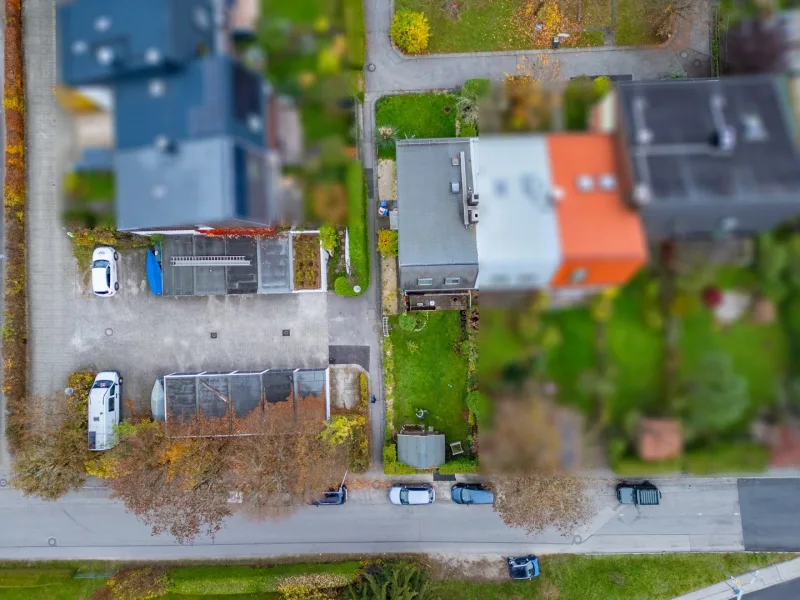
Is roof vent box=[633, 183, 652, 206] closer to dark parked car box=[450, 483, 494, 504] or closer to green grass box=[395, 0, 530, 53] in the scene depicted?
→ green grass box=[395, 0, 530, 53]

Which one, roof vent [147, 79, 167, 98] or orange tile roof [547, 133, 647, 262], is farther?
roof vent [147, 79, 167, 98]

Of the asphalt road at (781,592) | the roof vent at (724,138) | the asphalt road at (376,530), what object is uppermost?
the roof vent at (724,138)

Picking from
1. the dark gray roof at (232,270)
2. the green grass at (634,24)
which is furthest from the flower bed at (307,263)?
the green grass at (634,24)

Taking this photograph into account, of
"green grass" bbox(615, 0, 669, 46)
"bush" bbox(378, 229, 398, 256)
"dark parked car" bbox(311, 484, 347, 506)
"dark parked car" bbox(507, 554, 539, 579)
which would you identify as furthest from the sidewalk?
"green grass" bbox(615, 0, 669, 46)

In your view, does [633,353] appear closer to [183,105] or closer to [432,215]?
[432,215]

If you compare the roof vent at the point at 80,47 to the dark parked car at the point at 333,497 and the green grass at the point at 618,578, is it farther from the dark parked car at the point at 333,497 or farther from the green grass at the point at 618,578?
the green grass at the point at 618,578

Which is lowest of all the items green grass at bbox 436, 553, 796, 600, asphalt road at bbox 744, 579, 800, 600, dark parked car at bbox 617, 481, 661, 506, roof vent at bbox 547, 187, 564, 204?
asphalt road at bbox 744, 579, 800, 600
